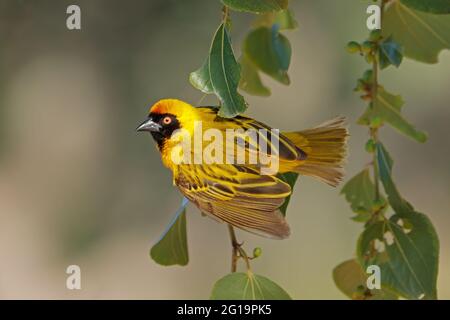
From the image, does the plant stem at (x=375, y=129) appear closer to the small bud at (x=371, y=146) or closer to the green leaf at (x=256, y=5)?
the small bud at (x=371, y=146)

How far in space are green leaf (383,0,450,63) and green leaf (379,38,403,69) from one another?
6.3 inches

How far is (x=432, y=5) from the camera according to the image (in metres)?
0.99

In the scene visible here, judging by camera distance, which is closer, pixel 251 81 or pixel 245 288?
pixel 245 288

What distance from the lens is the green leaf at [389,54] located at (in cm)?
108

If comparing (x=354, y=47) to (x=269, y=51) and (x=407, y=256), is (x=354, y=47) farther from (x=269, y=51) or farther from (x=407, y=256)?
(x=407, y=256)

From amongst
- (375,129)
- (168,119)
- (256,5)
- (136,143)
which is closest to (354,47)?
(375,129)

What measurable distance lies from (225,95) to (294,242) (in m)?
2.17

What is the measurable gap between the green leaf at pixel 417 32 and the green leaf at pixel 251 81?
228 mm

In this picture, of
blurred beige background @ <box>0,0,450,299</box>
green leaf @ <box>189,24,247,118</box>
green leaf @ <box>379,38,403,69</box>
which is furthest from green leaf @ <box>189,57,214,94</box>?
blurred beige background @ <box>0,0,450,299</box>

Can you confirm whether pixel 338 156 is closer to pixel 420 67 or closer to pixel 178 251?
pixel 178 251

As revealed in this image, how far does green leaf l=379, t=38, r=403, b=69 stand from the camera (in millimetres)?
1083

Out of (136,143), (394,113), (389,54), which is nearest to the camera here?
(389,54)

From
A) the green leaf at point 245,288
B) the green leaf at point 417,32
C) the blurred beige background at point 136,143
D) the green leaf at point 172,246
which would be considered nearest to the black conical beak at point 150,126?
the green leaf at point 172,246

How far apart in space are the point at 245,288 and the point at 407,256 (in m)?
0.24
